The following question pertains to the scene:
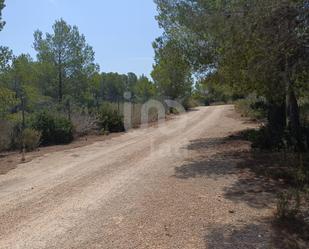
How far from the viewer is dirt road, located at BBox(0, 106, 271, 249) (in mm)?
5848

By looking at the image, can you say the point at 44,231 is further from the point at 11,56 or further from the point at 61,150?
the point at 11,56

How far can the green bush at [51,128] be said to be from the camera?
19297mm

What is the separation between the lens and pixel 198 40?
15492 millimetres

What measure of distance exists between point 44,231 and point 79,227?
1.69 ft

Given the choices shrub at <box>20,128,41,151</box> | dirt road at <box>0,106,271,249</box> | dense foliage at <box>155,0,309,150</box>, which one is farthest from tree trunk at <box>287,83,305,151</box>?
shrub at <box>20,128,41,151</box>

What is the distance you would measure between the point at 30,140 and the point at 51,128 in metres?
2.37

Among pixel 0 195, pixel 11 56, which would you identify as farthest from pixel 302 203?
pixel 11 56

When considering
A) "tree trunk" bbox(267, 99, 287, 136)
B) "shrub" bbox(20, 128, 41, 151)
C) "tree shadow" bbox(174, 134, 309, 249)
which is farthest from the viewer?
"shrub" bbox(20, 128, 41, 151)

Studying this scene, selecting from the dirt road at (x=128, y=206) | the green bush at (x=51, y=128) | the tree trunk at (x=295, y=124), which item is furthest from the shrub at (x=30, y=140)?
the tree trunk at (x=295, y=124)

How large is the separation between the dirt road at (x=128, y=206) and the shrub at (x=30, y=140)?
13.2 feet

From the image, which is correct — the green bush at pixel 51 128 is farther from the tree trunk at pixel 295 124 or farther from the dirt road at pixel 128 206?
the tree trunk at pixel 295 124

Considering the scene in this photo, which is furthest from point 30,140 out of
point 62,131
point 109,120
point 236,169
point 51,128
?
point 236,169

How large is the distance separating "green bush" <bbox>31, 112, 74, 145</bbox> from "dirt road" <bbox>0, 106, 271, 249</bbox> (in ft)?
19.7

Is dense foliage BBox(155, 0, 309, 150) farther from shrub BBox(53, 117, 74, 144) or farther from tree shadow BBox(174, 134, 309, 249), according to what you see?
shrub BBox(53, 117, 74, 144)
